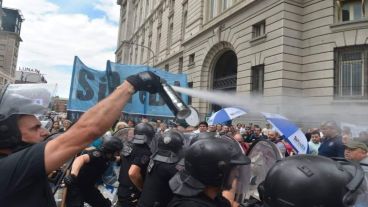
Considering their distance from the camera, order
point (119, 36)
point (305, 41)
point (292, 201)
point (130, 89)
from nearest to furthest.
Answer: point (292, 201)
point (130, 89)
point (305, 41)
point (119, 36)

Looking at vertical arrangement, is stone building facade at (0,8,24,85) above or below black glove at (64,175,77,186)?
above

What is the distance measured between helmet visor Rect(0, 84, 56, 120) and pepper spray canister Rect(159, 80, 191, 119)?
0.84 meters

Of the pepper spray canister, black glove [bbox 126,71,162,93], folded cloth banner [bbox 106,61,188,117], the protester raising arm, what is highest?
folded cloth banner [bbox 106,61,188,117]

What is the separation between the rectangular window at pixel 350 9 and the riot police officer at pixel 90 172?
41.6ft

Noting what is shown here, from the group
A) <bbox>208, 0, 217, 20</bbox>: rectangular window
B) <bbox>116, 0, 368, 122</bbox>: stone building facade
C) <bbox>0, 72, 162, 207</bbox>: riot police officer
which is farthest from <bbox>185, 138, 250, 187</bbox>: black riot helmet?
<bbox>208, 0, 217, 20</bbox>: rectangular window

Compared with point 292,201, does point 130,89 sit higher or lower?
higher

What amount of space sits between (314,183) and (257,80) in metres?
15.8

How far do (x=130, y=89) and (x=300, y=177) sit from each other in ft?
3.46

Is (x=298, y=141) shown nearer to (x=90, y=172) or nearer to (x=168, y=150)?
(x=168, y=150)

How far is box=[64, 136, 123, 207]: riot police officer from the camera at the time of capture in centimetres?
470

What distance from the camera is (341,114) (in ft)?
43.6

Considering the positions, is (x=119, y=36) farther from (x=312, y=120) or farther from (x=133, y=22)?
(x=312, y=120)

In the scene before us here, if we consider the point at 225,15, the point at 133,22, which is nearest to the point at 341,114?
the point at 225,15

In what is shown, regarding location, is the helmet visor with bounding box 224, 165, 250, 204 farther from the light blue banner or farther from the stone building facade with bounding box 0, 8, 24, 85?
the stone building facade with bounding box 0, 8, 24, 85
